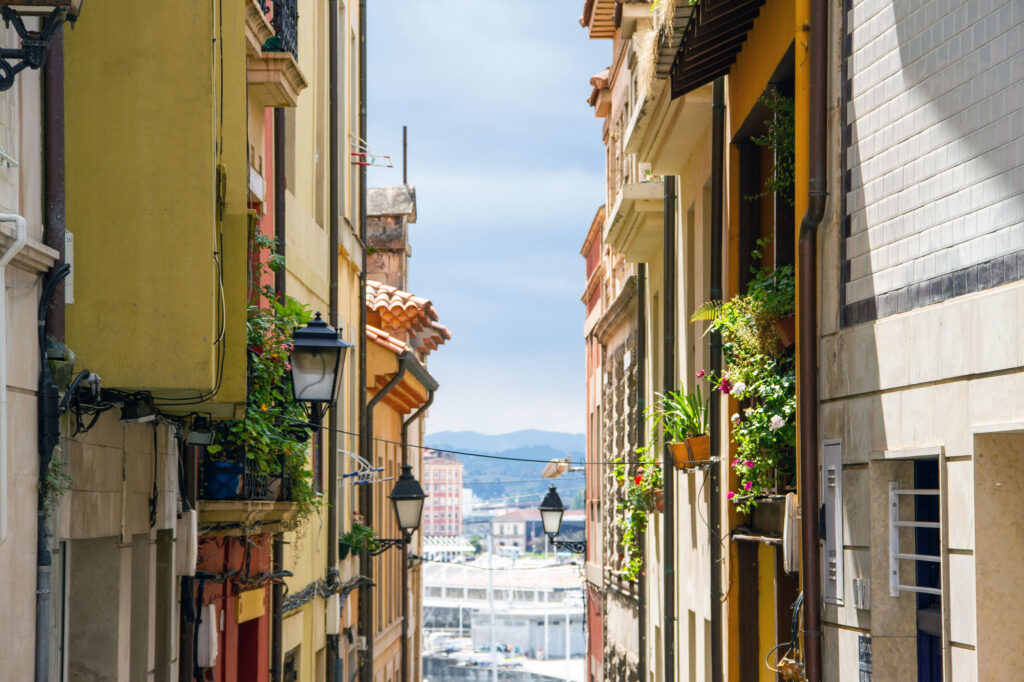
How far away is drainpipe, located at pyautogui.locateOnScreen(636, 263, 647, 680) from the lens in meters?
19.3

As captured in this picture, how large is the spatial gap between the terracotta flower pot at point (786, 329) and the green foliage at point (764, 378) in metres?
0.04

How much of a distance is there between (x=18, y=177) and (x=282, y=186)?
743cm

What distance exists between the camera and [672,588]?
1644 cm

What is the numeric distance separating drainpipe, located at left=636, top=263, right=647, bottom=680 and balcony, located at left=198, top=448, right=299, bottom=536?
8.86m

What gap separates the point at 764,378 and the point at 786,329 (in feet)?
1.36

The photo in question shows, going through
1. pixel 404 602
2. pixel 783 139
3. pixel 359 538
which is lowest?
pixel 404 602

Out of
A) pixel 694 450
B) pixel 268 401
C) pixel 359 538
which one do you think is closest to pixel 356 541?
pixel 359 538

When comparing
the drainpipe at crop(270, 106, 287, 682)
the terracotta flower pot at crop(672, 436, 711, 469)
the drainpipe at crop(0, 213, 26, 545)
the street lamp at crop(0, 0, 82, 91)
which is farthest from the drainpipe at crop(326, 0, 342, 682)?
the street lamp at crop(0, 0, 82, 91)

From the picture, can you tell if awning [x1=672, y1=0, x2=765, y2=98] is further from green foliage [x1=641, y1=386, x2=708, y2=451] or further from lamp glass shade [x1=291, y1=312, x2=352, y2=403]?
lamp glass shade [x1=291, y1=312, x2=352, y2=403]

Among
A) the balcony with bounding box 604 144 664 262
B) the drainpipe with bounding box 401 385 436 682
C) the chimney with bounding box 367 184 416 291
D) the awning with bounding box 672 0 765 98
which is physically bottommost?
the drainpipe with bounding box 401 385 436 682

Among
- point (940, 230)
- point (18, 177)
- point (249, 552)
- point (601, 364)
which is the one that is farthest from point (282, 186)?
point (601, 364)

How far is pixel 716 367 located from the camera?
12594 millimetres

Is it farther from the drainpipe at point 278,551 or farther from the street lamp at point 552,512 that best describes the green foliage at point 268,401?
the street lamp at point 552,512

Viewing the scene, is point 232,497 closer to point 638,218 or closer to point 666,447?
point 666,447
